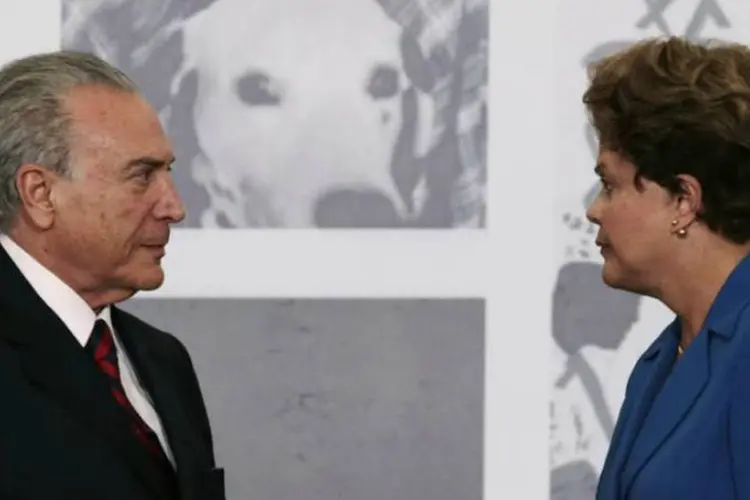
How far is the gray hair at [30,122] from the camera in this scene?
176cm

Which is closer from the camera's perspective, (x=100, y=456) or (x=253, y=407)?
(x=100, y=456)

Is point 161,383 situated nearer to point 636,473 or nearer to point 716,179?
point 636,473

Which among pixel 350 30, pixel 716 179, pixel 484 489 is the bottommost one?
pixel 484 489

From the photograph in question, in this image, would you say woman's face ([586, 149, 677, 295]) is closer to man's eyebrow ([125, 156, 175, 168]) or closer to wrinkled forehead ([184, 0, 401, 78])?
man's eyebrow ([125, 156, 175, 168])

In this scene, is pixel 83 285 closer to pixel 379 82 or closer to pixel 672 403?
pixel 672 403

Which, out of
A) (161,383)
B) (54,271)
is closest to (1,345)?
(54,271)

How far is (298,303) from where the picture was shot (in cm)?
254

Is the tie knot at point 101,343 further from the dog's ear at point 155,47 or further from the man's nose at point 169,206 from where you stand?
the dog's ear at point 155,47

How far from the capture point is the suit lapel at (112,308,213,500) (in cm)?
179

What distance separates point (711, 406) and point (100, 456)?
26.5 inches

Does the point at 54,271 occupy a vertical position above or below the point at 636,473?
above

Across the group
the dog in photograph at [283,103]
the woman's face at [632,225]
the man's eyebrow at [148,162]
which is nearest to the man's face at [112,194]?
the man's eyebrow at [148,162]

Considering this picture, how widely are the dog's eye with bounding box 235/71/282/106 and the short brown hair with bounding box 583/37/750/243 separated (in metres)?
0.88

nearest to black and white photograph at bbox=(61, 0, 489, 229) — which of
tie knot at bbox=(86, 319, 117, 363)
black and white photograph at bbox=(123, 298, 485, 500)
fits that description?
black and white photograph at bbox=(123, 298, 485, 500)
